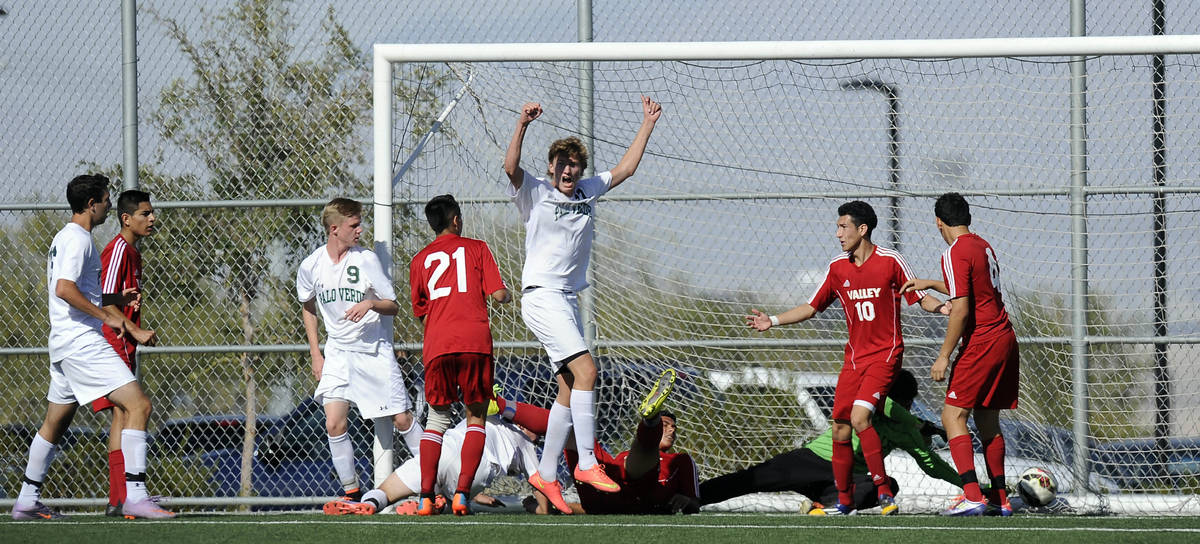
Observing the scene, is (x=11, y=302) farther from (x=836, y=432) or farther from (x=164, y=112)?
(x=836, y=432)

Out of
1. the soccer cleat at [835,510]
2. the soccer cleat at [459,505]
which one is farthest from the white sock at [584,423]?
the soccer cleat at [835,510]

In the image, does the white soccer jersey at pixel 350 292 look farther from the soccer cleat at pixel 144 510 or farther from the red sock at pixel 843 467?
the red sock at pixel 843 467

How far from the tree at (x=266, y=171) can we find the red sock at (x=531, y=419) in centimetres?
237

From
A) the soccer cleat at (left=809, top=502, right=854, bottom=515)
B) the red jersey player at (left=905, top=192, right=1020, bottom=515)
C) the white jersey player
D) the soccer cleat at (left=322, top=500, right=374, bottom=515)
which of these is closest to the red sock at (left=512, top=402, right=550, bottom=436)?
the white jersey player

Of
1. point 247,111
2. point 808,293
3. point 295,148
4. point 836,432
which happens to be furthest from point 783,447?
point 247,111

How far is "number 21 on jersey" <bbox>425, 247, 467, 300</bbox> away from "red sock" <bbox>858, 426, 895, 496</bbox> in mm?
2163

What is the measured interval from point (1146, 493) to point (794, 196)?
2747 mm

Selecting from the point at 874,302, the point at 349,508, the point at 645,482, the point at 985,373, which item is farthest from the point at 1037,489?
the point at 349,508

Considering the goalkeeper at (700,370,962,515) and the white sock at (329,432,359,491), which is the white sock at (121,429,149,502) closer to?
the white sock at (329,432,359,491)

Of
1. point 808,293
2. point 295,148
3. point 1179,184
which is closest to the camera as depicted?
point 1179,184

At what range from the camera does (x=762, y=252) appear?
7.21 metres

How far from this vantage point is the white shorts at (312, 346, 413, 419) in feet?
20.9

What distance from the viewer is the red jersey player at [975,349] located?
567cm

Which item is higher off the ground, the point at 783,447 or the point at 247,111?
the point at 247,111
